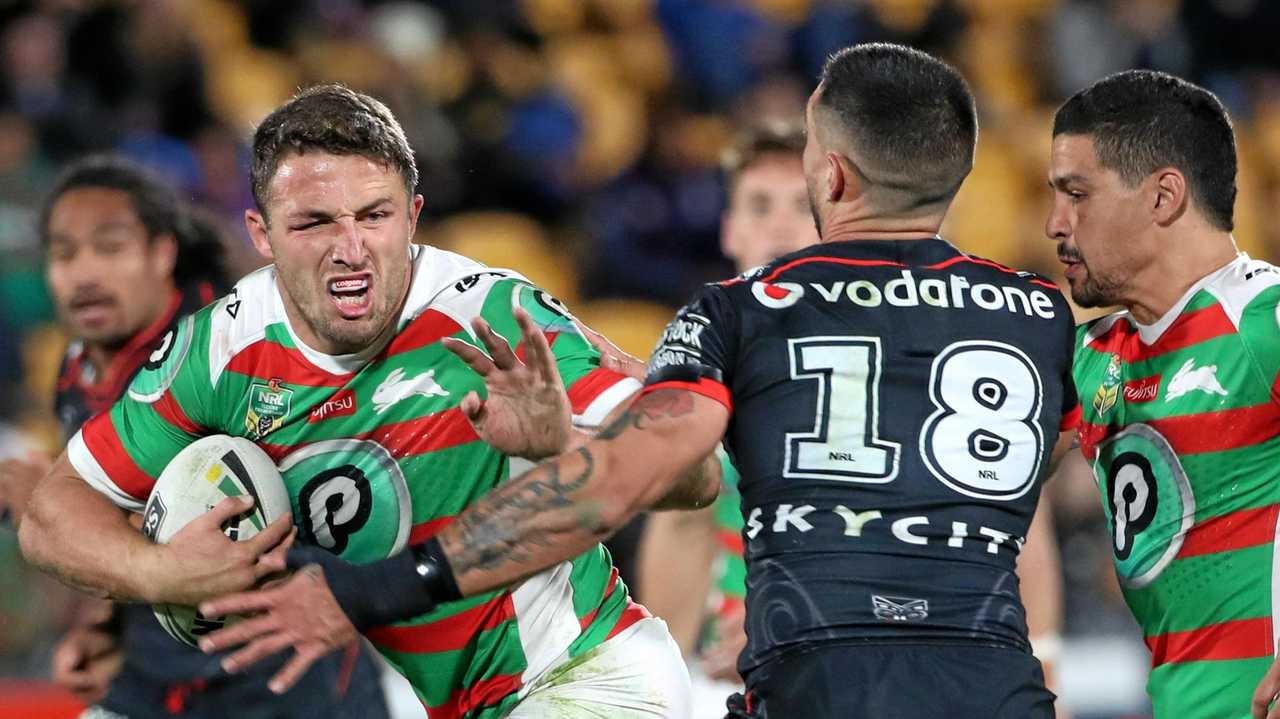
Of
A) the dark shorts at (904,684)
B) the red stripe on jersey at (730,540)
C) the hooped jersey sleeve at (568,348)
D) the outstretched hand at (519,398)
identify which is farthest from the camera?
the red stripe on jersey at (730,540)

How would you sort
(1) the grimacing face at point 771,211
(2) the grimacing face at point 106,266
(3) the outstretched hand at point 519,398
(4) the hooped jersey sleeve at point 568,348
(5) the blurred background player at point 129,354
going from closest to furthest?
(3) the outstretched hand at point 519,398 → (4) the hooped jersey sleeve at point 568,348 → (5) the blurred background player at point 129,354 → (2) the grimacing face at point 106,266 → (1) the grimacing face at point 771,211

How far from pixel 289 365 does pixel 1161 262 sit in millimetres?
2161

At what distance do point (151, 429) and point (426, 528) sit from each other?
750 mm

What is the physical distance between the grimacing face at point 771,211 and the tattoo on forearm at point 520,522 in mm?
2920

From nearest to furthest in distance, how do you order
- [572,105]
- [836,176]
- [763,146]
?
[836,176], [763,146], [572,105]

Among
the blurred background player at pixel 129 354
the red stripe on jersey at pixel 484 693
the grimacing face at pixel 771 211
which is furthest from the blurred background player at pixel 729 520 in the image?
the red stripe on jersey at pixel 484 693

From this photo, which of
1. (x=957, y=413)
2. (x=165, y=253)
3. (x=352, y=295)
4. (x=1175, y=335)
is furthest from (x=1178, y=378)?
(x=165, y=253)

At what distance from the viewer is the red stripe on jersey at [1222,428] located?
4027mm

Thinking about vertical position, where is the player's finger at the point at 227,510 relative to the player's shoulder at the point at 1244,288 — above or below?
below

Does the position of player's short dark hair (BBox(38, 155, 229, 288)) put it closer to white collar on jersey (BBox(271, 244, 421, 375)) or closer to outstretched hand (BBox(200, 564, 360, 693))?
white collar on jersey (BBox(271, 244, 421, 375))

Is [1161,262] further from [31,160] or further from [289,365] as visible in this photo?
[31,160]

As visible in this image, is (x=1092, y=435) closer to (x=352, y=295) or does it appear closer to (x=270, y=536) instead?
(x=352, y=295)

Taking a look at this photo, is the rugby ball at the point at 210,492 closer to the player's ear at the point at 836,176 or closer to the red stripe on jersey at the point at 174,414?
the red stripe on jersey at the point at 174,414

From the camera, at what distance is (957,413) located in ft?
11.3
